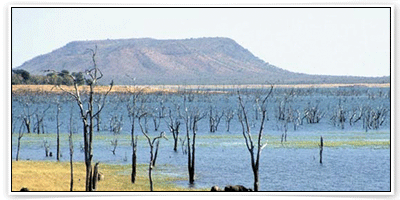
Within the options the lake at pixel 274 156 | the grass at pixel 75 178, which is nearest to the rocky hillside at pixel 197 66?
the lake at pixel 274 156

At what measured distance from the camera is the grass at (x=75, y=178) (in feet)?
87.6

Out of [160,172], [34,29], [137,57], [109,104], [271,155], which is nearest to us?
[34,29]

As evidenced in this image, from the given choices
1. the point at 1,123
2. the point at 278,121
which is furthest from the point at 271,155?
the point at 278,121

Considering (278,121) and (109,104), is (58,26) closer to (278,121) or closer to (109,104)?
(278,121)

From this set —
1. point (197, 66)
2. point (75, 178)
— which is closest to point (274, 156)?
point (75, 178)

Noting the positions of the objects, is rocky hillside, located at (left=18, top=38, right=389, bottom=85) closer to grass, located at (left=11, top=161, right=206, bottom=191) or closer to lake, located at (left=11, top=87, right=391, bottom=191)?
lake, located at (left=11, top=87, right=391, bottom=191)

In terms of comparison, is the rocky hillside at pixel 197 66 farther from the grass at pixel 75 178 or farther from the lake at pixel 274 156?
the grass at pixel 75 178

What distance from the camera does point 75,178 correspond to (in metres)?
29.6

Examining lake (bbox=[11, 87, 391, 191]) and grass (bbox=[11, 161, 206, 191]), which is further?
lake (bbox=[11, 87, 391, 191])

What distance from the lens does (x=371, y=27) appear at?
2517 cm

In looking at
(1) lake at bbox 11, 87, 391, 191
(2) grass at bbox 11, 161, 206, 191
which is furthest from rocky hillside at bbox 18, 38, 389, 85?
(2) grass at bbox 11, 161, 206, 191

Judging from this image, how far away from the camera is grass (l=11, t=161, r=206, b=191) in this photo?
87.6ft

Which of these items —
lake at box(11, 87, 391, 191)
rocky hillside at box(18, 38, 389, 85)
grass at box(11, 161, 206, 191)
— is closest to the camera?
grass at box(11, 161, 206, 191)
